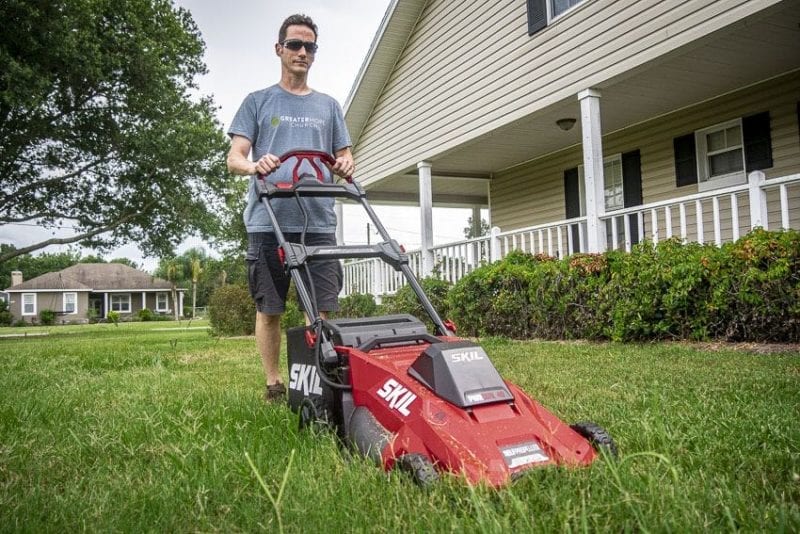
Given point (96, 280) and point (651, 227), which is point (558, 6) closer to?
point (651, 227)

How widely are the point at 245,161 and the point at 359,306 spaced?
9992 millimetres

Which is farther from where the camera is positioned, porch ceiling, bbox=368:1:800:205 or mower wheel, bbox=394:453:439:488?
porch ceiling, bbox=368:1:800:205

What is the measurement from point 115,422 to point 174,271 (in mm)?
56972

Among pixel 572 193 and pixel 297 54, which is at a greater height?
pixel 572 193

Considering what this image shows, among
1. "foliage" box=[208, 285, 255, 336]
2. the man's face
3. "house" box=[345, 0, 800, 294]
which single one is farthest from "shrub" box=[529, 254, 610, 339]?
"foliage" box=[208, 285, 255, 336]

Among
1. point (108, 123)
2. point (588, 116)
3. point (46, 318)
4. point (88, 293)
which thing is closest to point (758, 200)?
point (588, 116)

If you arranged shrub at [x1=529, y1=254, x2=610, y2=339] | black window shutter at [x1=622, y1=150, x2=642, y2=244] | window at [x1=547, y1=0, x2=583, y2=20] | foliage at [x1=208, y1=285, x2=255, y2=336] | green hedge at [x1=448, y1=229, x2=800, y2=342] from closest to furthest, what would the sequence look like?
1. green hedge at [x1=448, y1=229, x2=800, y2=342]
2. shrub at [x1=529, y1=254, x2=610, y2=339]
3. window at [x1=547, y1=0, x2=583, y2=20]
4. black window shutter at [x1=622, y1=150, x2=642, y2=244]
5. foliage at [x1=208, y1=285, x2=255, y2=336]

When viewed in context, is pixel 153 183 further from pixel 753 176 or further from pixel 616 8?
pixel 753 176

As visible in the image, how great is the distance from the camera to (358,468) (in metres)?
2.01

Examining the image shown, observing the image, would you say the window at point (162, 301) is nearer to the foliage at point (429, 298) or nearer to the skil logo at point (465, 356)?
the foliage at point (429, 298)

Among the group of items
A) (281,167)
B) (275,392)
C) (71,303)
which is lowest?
(275,392)

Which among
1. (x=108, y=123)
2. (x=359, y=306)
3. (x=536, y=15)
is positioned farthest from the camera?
(x=108, y=123)

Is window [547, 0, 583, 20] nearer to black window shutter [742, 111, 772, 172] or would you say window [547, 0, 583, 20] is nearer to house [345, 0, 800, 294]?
house [345, 0, 800, 294]

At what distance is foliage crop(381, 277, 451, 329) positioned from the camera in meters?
10.1
